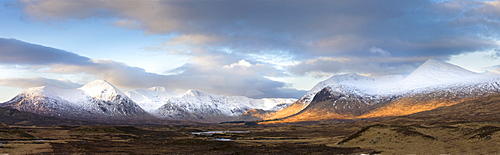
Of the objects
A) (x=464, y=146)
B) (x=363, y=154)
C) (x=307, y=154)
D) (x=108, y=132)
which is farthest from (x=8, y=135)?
(x=464, y=146)

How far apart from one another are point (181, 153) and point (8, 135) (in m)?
71.6

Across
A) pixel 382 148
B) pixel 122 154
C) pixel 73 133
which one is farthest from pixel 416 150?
pixel 73 133

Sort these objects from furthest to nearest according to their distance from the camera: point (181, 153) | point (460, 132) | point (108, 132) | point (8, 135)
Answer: point (108, 132), point (8, 135), point (460, 132), point (181, 153)

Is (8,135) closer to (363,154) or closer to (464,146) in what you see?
(363,154)

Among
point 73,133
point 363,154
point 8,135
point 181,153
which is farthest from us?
point 73,133

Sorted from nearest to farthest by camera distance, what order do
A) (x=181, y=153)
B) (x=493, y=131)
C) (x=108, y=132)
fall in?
1. (x=493, y=131)
2. (x=181, y=153)
3. (x=108, y=132)

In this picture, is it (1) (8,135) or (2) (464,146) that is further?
(1) (8,135)

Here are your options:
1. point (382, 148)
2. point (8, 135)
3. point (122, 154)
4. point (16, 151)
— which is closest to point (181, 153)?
point (122, 154)

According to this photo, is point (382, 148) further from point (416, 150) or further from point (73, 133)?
point (73, 133)

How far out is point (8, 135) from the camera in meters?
121

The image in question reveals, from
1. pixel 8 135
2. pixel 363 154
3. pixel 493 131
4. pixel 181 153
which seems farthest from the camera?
pixel 8 135

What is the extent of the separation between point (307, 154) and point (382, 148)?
49.9 feet

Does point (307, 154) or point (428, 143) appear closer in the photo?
point (307, 154)

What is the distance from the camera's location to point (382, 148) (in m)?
77.2
